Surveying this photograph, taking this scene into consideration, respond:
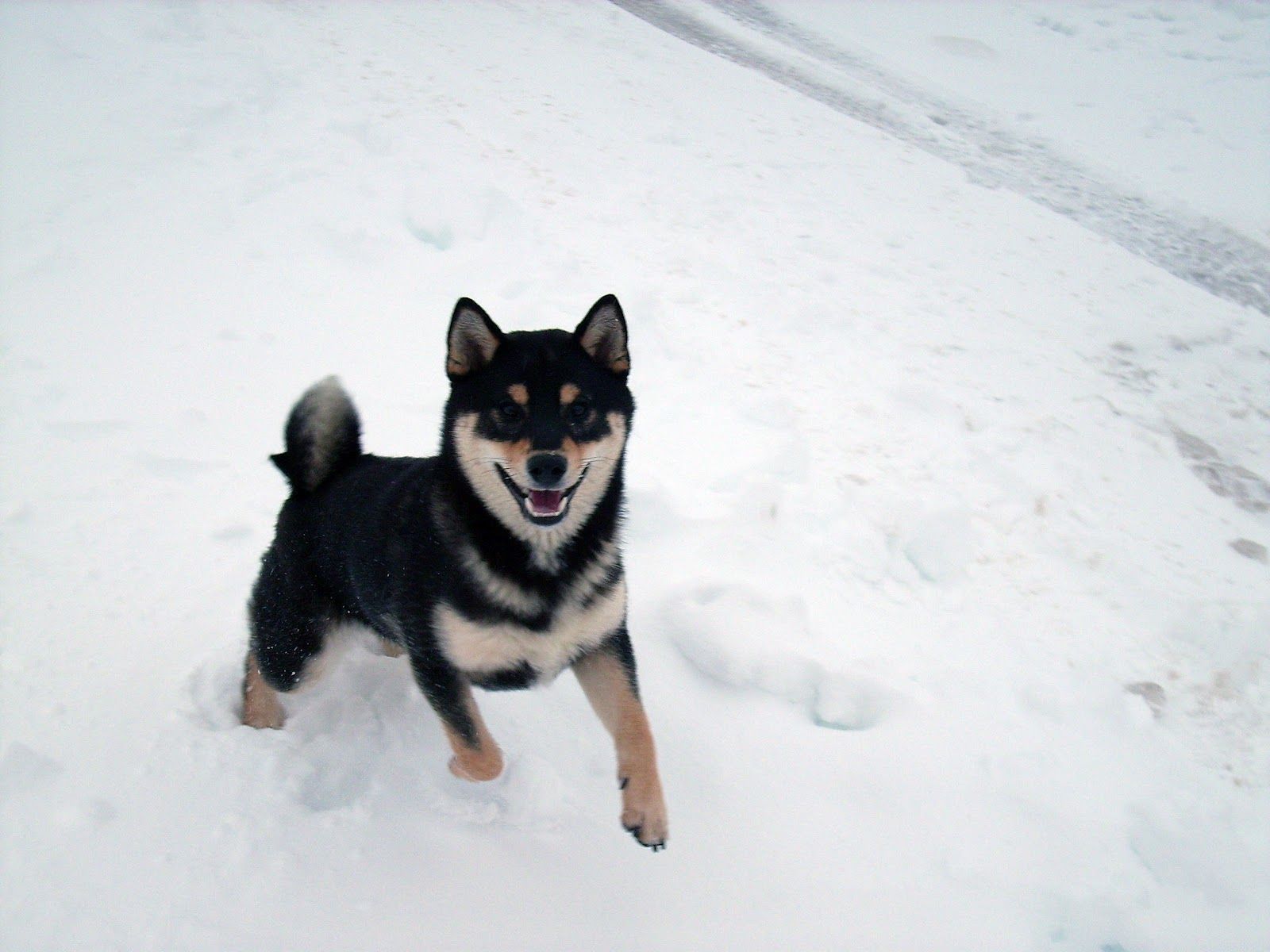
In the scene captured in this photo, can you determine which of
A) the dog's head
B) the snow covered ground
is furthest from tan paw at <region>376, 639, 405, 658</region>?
the dog's head

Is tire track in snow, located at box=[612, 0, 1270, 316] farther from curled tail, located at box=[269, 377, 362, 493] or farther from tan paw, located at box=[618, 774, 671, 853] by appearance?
curled tail, located at box=[269, 377, 362, 493]

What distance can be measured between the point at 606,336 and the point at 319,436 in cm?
116

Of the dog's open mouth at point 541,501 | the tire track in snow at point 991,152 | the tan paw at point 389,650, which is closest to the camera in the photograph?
the dog's open mouth at point 541,501

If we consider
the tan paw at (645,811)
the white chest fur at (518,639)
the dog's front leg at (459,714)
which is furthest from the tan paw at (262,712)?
the tan paw at (645,811)

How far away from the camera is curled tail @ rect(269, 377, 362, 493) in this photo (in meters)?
2.91

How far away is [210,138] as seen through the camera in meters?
6.74

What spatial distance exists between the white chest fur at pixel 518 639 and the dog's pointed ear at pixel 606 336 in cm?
82

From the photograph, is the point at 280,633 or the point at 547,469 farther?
the point at 280,633

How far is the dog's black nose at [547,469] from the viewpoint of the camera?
233 centimetres

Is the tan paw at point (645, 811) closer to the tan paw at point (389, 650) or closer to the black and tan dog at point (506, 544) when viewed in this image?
the black and tan dog at point (506, 544)

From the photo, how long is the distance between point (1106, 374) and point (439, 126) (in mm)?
6186

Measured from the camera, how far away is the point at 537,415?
99.9 inches

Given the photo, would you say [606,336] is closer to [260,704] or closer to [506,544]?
[506,544]

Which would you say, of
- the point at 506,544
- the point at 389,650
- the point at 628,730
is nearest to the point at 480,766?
the point at 628,730
